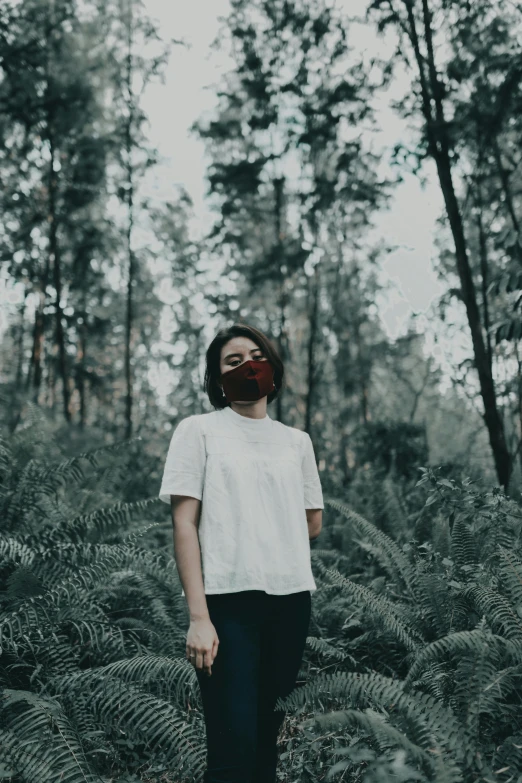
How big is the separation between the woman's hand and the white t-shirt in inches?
4.7

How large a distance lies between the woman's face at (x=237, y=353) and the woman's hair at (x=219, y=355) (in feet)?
0.06

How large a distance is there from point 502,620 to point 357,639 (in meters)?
1.25

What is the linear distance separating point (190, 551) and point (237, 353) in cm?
77

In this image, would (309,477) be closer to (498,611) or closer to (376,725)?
(376,725)

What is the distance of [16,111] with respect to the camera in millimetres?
9586

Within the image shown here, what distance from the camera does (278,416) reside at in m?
13.3

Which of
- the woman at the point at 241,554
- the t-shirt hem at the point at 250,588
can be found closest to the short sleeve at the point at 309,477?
the woman at the point at 241,554

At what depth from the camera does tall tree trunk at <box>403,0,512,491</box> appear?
7.72 m

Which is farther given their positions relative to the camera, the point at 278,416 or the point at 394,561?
the point at 278,416

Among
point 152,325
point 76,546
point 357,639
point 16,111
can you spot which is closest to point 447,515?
point 357,639

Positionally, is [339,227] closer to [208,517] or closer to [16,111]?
[16,111]

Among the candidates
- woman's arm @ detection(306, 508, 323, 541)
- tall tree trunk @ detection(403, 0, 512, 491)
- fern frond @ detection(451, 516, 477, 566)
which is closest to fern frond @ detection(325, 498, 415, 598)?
fern frond @ detection(451, 516, 477, 566)

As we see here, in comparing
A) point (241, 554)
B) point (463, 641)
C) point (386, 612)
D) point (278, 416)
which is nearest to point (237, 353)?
point (241, 554)

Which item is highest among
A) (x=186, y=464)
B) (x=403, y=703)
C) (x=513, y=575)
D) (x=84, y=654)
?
(x=186, y=464)
